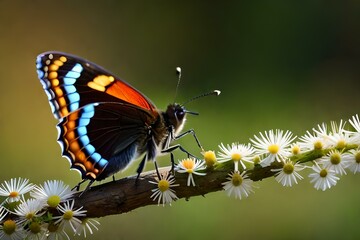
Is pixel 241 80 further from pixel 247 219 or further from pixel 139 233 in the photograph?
pixel 139 233

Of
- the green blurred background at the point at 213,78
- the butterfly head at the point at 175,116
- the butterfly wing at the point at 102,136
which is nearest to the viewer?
the butterfly wing at the point at 102,136

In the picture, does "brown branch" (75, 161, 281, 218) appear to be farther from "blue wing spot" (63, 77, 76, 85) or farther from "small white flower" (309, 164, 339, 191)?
"blue wing spot" (63, 77, 76, 85)

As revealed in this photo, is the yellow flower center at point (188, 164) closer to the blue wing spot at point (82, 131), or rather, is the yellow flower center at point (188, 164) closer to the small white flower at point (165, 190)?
the small white flower at point (165, 190)

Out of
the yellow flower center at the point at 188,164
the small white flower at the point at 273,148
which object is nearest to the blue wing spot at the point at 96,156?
the yellow flower center at the point at 188,164

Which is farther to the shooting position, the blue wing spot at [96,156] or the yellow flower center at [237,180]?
the blue wing spot at [96,156]

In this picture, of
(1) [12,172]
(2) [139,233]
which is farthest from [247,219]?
(1) [12,172]

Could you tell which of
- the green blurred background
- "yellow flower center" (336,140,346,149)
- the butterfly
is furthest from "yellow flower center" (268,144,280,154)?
the green blurred background

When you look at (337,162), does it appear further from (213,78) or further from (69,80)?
(213,78)

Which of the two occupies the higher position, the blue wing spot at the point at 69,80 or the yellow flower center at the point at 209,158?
the blue wing spot at the point at 69,80

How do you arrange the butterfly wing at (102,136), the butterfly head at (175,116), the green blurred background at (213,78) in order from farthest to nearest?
1. the green blurred background at (213,78)
2. the butterfly head at (175,116)
3. the butterfly wing at (102,136)
